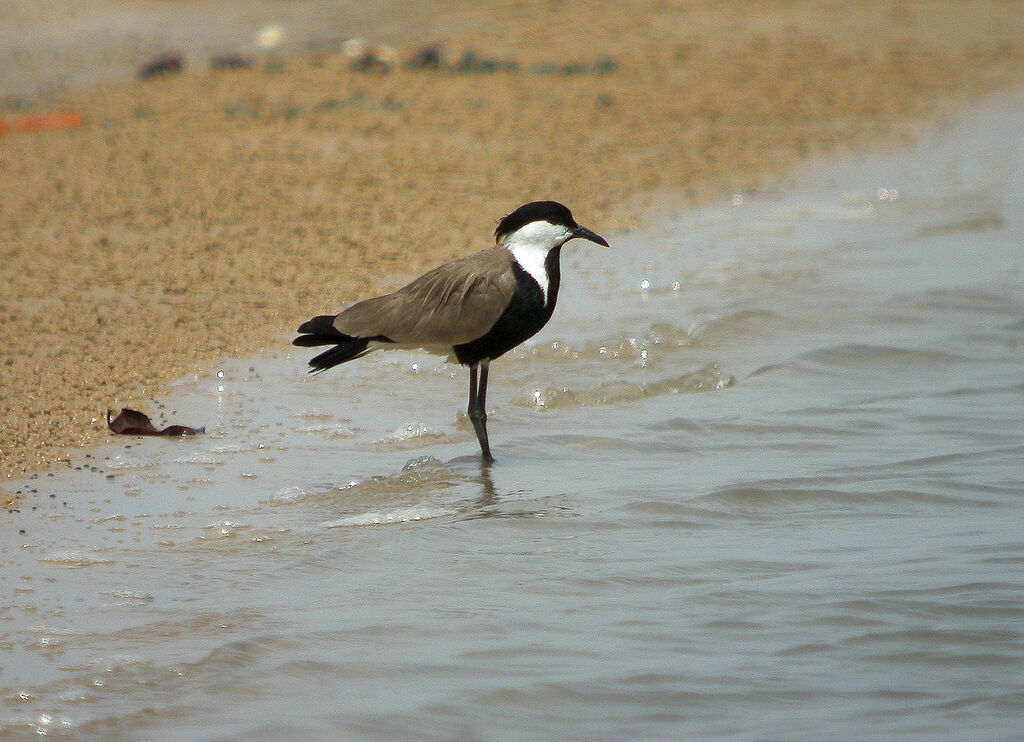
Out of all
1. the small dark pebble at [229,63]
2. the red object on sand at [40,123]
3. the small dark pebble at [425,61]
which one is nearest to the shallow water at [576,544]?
the red object on sand at [40,123]

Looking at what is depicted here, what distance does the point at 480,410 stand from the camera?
6.11 metres

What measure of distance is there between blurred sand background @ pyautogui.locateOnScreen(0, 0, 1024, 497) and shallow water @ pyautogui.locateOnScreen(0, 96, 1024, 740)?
0.87 m

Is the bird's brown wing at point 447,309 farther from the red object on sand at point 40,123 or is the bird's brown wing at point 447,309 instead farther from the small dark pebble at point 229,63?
the small dark pebble at point 229,63

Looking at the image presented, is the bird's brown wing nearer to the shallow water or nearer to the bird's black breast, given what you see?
the bird's black breast

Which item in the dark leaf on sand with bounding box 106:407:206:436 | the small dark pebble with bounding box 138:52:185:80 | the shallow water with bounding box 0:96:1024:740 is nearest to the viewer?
the shallow water with bounding box 0:96:1024:740

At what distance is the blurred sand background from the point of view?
7.69 meters

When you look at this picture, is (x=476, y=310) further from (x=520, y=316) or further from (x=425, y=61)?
(x=425, y=61)

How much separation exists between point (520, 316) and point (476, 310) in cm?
20

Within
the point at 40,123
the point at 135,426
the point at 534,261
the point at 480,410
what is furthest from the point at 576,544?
the point at 40,123

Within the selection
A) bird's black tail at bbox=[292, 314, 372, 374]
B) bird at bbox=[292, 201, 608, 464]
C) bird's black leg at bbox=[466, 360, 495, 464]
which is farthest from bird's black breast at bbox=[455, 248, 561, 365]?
bird's black tail at bbox=[292, 314, 372, 374]

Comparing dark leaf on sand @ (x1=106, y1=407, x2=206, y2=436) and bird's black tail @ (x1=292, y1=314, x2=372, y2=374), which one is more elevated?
bird's black tail @ (x1=292, y1=314, x2=372, y2=374)

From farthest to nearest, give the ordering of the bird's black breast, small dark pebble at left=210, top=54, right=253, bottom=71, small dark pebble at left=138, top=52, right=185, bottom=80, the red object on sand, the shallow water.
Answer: small dark pebble at left=138, top=52, right=185, bottom=80 → small dark pebble at left=210, top=54, right=253, bottom=71 → the red object on sand → the bird's black breast → the shallow water

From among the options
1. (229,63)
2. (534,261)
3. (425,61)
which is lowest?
(534,261)

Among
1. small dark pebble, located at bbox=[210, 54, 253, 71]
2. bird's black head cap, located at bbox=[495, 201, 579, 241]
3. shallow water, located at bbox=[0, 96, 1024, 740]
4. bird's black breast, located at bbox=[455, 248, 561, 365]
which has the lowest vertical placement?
shallow water, located at bbox=[0, 96, 1024, 740]
